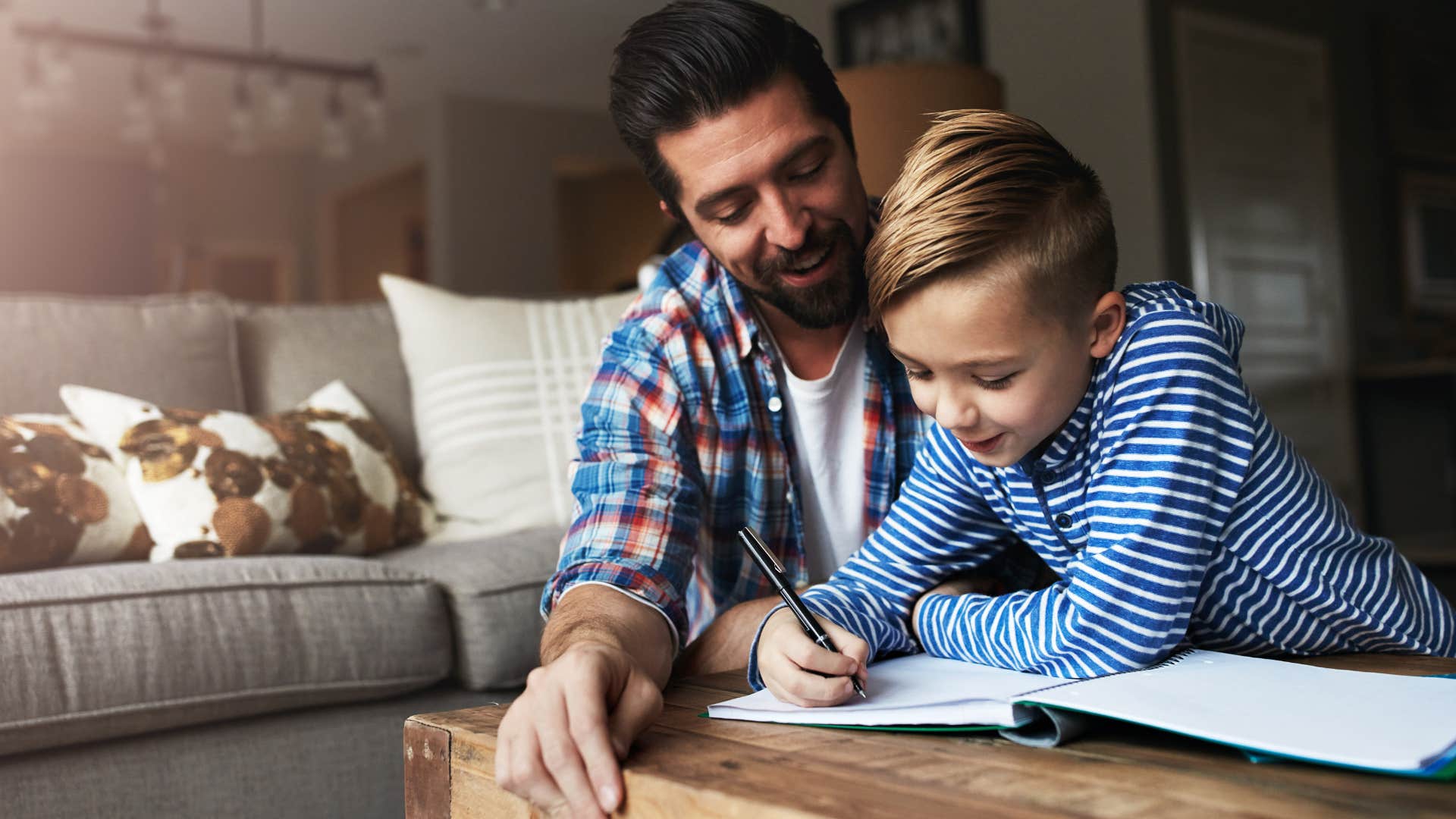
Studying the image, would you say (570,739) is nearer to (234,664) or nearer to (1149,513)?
(1149,513)

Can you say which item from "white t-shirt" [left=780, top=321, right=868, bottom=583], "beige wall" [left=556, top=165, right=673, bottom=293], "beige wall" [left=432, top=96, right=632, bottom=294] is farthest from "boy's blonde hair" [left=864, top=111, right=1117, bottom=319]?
"beige wall" [left=556, top=165, right=673, bottom=293]

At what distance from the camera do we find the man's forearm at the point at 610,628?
82 cm

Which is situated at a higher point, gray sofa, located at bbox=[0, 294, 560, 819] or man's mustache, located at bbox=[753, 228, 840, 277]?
man's mustache, located at bbox=[753, 228, 840, 277]

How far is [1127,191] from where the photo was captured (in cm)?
436

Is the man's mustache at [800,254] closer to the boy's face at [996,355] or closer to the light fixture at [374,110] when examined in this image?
the boy's face at [996,355]

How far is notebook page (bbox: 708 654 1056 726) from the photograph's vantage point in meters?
0.64

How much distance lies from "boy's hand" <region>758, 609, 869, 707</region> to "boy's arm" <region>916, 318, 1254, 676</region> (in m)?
0.11

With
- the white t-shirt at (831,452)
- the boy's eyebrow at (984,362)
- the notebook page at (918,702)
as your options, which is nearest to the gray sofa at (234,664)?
the white t-shirt at (831,452)

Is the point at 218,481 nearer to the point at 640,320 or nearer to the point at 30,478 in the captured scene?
the point at 30,478

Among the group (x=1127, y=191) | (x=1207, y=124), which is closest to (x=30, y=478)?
(x=1127, y=191)

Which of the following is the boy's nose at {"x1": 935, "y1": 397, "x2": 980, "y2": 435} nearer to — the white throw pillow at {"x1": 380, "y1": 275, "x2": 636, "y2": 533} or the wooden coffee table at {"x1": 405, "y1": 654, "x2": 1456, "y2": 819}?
the wooden coffee table at {"x1": 405, "y1": 654, "x2": 1456, "y2": 819}

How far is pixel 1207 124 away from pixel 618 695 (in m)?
4.39

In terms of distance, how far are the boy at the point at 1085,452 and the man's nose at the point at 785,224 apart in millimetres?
285

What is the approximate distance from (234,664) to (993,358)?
109cm
